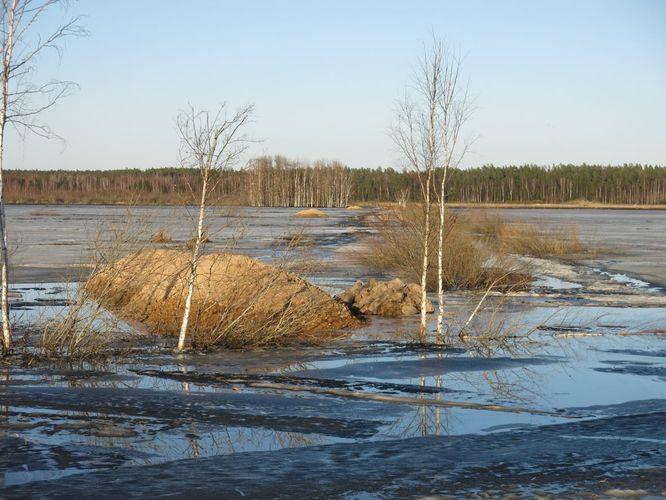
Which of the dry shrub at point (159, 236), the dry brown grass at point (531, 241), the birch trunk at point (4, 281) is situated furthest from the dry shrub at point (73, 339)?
the dry brown grass at point (531, 241)

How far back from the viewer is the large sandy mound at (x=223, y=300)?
48.5 feet

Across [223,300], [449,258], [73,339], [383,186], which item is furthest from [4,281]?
[383,186]

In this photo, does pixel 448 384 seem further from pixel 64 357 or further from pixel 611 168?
pixel 611 168

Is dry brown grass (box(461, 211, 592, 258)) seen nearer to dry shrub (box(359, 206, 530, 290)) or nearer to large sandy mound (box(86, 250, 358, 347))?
dry shrub (box(359, 206, 530, 290))

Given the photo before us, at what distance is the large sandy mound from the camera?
1480 centimetres

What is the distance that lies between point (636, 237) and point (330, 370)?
41.7 meters

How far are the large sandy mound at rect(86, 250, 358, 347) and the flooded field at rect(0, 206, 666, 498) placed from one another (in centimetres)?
63

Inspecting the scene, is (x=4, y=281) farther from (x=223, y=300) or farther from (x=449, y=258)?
(x=449, y=258)

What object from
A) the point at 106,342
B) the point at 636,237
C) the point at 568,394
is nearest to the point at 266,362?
the point at 106,342

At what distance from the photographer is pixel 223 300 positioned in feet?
52.0

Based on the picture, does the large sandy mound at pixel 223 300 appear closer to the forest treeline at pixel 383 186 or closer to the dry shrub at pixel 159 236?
the dry shrub at pixel 159 236

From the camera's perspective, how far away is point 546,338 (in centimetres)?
1574

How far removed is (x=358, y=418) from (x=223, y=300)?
660 centimetres

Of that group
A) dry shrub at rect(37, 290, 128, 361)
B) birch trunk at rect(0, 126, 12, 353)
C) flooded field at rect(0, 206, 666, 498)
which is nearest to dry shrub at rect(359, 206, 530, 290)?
flooded field at rect(0, 206, 666, 498)
